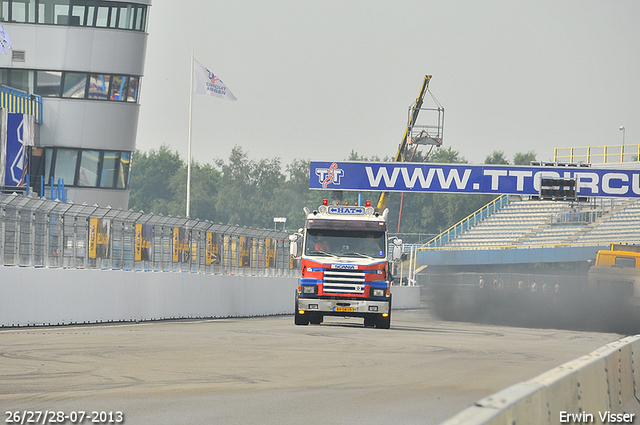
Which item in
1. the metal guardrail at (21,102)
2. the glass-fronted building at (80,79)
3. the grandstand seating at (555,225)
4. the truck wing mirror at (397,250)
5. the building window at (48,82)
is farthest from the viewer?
the grandstand seating at (555,225)

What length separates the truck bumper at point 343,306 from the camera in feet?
74.9

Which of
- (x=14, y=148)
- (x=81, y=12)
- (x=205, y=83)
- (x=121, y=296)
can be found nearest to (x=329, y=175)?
(x=205, y=83)

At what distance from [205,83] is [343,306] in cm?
2741

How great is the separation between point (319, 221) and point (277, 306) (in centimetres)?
1087

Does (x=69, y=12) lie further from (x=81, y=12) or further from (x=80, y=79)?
(x=80, y=79)

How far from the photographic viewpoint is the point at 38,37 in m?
42.8

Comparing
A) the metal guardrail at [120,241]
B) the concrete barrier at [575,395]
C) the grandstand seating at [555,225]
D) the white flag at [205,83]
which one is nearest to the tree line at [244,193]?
the grandstand seating at [555,225]

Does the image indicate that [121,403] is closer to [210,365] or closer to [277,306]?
[210,365]

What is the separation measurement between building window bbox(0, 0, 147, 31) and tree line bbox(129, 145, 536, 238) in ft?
311

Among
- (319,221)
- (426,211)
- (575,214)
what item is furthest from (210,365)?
(426,211)

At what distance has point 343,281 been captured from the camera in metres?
22.8

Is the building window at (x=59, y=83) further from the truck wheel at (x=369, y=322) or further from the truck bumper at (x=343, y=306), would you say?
the truck bumper at (x=343, y=306)

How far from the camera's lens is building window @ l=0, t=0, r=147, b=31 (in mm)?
42375

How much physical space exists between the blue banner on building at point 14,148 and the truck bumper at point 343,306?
1851 centimetres
